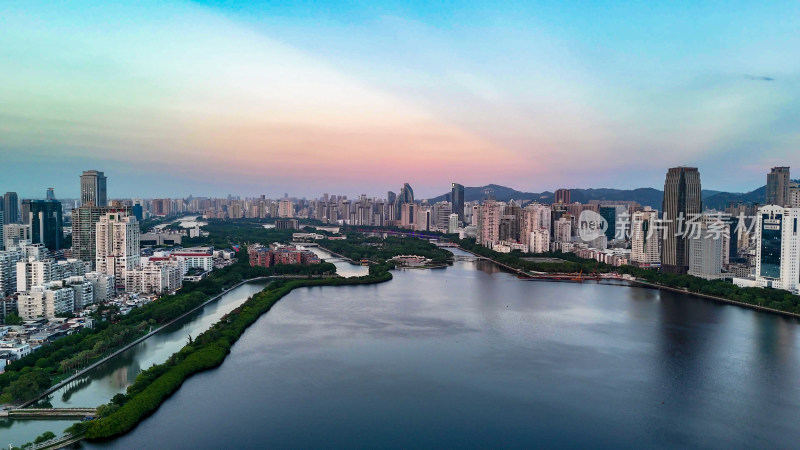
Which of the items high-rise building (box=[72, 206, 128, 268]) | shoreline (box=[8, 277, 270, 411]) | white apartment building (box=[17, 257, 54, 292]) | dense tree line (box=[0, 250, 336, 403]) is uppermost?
high-rise building (box=[72, 206, 128, 268])

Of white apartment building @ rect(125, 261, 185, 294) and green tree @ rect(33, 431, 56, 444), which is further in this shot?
white apartment building @ rect(125, 261, 185, 294)

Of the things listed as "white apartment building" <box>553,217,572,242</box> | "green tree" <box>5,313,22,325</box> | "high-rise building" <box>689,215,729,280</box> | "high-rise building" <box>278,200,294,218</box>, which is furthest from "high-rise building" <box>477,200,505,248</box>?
"high-rise building" <box>278,200,294,218</box>

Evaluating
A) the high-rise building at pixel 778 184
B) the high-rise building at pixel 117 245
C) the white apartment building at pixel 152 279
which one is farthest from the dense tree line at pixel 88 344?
the high-rise building at pixel 778 184

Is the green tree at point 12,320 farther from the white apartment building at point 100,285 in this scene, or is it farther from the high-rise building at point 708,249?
the high-rise building at point 708,249

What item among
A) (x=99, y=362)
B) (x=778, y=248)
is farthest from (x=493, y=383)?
(x=778, y=248)

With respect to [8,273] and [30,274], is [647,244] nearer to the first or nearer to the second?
[30,274]

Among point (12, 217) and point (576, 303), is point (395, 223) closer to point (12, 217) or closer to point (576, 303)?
point (12, 217)

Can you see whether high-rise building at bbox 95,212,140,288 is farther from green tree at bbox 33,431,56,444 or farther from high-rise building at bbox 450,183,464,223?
high-rise building at bbox 450,183,464,223
